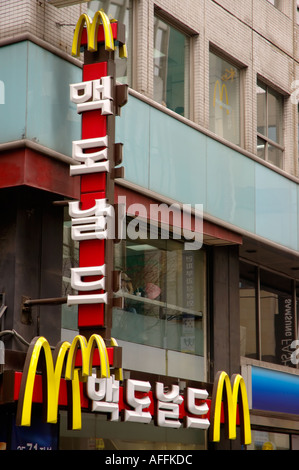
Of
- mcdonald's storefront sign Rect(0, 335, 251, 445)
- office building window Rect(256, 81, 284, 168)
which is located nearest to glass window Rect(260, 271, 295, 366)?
office building window Rect(256, 81, 284, 168)

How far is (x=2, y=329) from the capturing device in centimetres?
1594

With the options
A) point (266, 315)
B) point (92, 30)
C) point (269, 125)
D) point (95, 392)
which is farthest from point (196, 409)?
point (269, 125)

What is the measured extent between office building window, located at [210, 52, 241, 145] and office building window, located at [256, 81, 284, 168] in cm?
99

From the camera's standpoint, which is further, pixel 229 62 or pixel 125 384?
pixel 229 62

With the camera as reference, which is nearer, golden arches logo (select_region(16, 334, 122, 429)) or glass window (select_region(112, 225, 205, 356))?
golden arches logo (select_region(16, 334, 122, 429))

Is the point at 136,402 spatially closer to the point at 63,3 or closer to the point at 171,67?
the point at 63,3

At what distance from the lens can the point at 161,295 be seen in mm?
19812

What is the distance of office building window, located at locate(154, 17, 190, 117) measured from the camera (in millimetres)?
20234

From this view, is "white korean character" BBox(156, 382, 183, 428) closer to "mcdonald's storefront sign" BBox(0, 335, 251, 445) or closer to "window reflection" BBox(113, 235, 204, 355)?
"mcdonald's storefront sign" BBox(0, 335, 251, 445)

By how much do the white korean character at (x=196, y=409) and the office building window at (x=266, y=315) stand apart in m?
4.64

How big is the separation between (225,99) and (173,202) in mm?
4250
